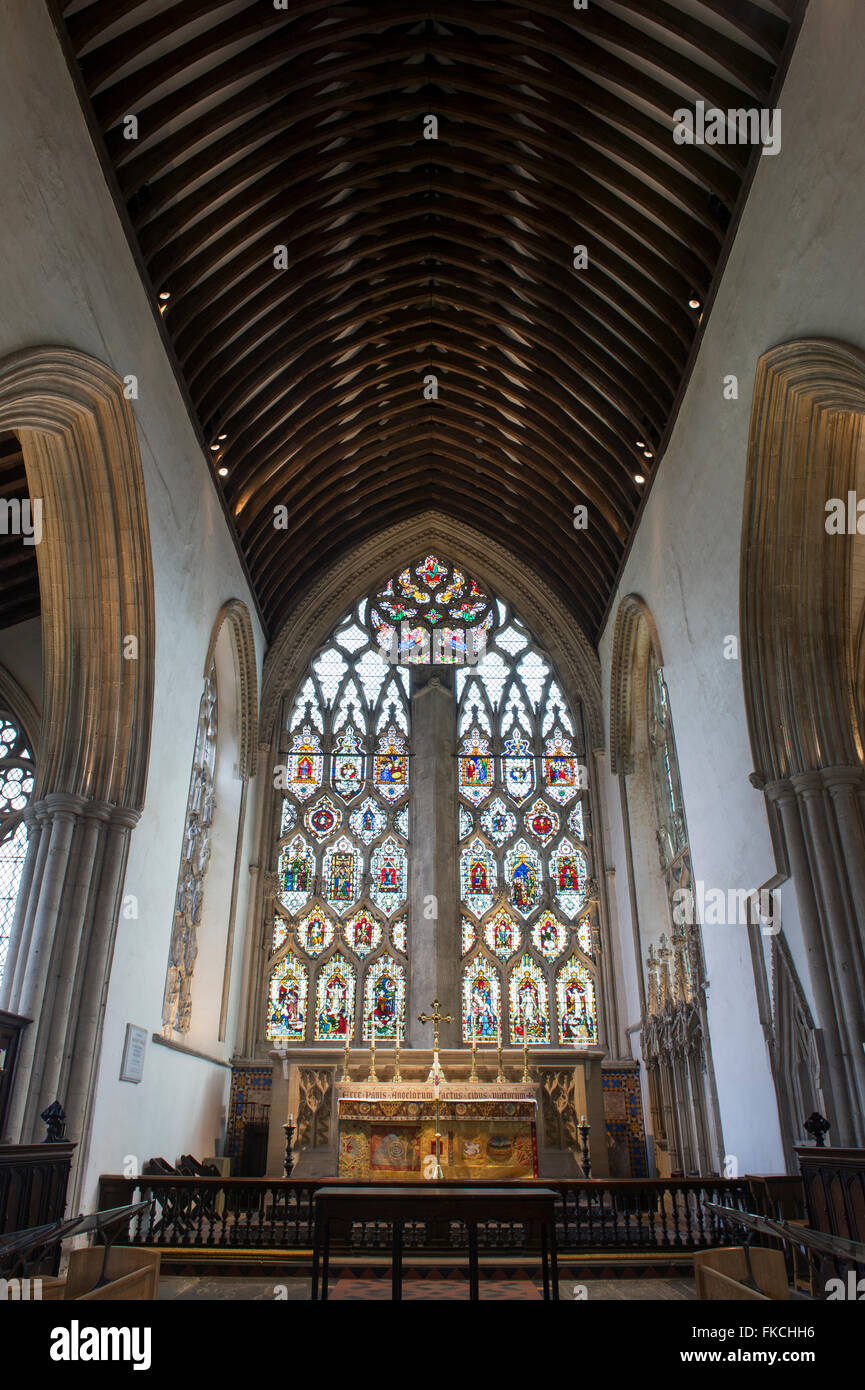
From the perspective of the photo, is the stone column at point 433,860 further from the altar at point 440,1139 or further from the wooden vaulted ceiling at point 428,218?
the altar at point 440,1139

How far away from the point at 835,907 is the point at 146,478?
6.66 m

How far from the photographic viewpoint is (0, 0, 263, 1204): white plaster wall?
5.95 m

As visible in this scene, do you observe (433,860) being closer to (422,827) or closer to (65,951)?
(422,827)

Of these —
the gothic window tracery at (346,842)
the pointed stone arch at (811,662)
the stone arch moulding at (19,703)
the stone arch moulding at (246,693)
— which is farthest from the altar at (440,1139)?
the stone arch moulding at (19,703)

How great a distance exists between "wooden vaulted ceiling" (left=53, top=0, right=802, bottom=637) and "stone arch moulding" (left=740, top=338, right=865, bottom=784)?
1.87 m

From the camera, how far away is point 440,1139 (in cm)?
816

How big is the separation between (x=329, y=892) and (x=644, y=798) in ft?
14.9

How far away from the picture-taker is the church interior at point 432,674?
637 centimetres

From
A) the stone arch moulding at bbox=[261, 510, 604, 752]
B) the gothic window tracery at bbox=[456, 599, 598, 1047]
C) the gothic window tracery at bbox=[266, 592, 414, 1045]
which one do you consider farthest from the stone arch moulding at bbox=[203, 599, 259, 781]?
the gothic window tracery at bbox=[456, 599, 598, 1047]

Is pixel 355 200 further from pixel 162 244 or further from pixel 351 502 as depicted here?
pixel 351 502

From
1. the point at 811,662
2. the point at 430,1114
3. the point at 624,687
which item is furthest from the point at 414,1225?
the point at 624,687

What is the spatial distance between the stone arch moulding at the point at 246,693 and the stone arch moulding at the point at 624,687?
497 cm
